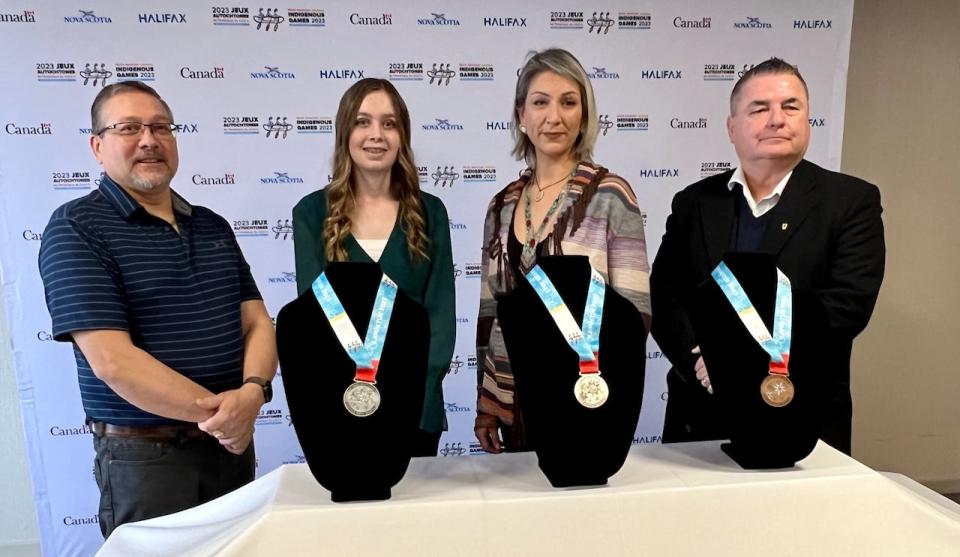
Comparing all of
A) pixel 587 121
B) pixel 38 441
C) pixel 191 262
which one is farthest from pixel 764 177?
pixel 38 441

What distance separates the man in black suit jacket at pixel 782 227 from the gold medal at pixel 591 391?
20.9 inches

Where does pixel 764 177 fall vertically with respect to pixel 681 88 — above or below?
below

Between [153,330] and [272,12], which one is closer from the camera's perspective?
[153,330]

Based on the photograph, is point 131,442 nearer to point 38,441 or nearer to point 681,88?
point 38,441

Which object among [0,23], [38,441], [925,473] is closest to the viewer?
[0,23]

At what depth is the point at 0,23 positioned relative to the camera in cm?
240

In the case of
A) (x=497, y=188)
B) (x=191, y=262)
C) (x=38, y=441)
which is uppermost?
(x=497, y=188)

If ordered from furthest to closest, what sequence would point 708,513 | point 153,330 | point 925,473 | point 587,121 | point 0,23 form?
point 925,473, point 0,23, point 587,121, point 153,330, point 708,513

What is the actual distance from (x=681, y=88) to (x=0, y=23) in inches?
112

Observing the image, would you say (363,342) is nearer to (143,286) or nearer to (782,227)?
(143,286)

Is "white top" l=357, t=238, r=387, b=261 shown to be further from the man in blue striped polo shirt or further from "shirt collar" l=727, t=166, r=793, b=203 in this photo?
"shirt collar" l=727, t=166, r=793, b=203

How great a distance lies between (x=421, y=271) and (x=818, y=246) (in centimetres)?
114

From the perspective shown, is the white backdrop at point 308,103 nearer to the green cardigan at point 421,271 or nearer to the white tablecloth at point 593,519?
Answer: the green cardigan at point 421,271

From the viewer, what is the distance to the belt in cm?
166
